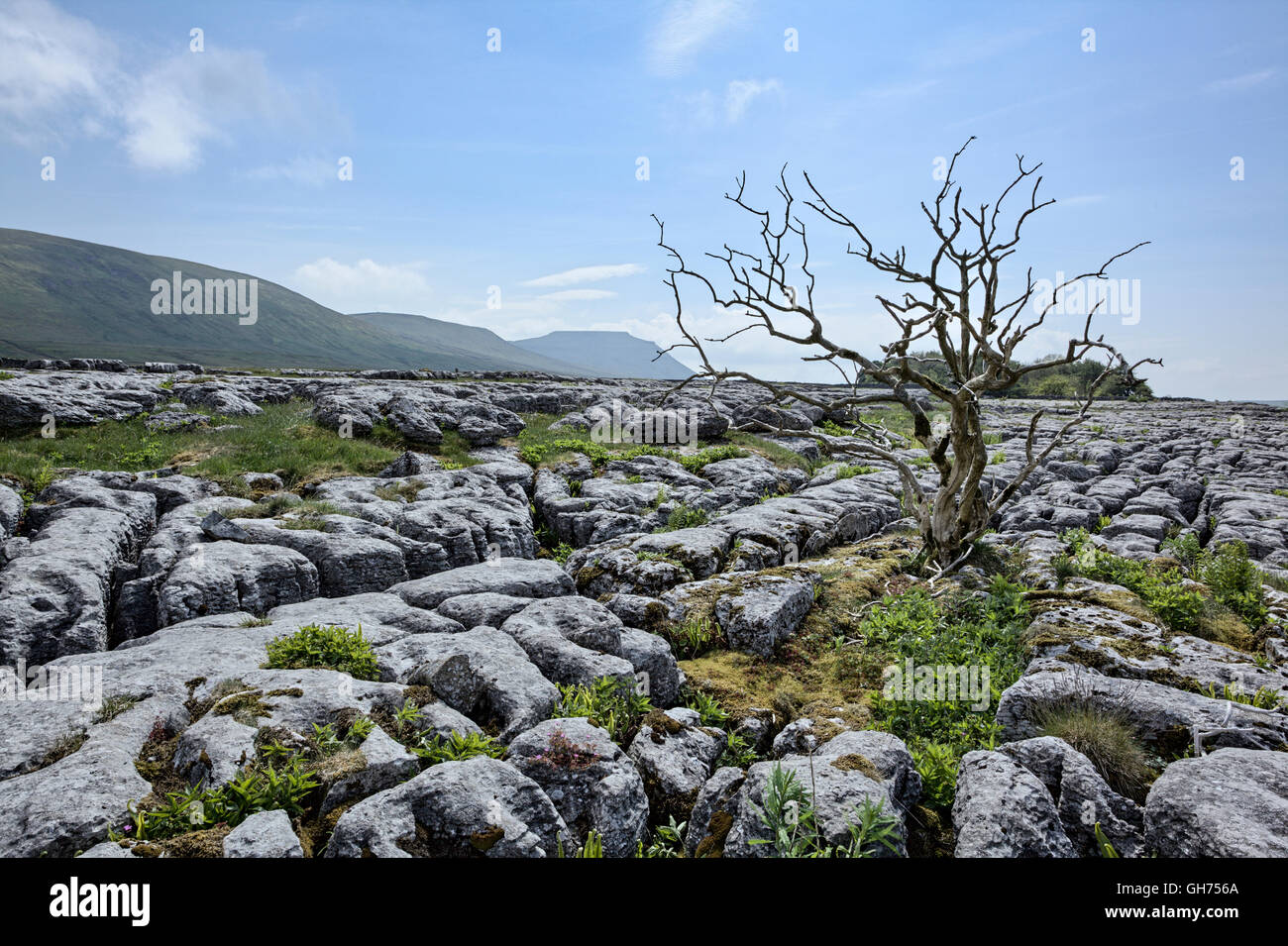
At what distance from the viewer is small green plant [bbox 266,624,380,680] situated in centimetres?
870

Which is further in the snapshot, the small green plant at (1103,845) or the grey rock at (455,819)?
the small green plant at (1103,845)

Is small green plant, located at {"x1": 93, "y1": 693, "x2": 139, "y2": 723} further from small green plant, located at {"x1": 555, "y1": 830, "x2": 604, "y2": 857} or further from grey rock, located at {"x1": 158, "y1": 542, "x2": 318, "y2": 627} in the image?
small green plant, located at {"x1": 555, "y1": 830, "x2": 604, "y2": 857}

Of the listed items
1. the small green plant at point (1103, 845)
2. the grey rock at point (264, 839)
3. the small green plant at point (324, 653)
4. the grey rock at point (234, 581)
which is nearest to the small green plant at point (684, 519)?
the grey rock at point (234, 581)

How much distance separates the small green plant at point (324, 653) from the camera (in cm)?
870

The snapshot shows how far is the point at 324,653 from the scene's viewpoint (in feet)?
29.3

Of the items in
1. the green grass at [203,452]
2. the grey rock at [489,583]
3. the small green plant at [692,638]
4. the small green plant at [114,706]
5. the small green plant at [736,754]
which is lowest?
the small green plant at [736,754]

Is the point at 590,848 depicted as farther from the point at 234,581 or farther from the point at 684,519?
the point at 684,519

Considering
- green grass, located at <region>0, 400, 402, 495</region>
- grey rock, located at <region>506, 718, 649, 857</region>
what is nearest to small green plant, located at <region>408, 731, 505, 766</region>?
grey rock, located at <region>506, 718, 649, 857</region>

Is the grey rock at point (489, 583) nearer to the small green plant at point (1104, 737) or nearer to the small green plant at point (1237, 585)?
the small green plant at point (1104, 737)

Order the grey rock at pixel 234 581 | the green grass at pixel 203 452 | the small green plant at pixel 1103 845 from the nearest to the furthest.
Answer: the small green plant at pixel 1103 845, the grey rock at pixel 234 581, the green grass at pixel 203 452

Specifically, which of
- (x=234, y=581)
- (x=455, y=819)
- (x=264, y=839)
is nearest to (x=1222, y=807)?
(x=455, y=819)

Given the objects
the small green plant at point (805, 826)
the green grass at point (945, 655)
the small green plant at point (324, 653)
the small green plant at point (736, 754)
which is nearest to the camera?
the small green plant at point (805, 826)

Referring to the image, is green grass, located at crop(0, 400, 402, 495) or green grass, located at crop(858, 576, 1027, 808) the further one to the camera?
green grass, located at crop(0, 400, 402, 495)
